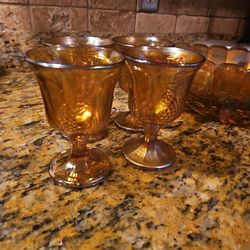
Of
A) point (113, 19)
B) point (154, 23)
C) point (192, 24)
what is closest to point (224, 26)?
point (192, 24)

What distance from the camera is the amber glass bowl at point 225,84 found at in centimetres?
68

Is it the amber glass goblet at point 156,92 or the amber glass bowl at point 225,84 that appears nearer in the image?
the amber glass goblet at point 156,92

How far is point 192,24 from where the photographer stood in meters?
1.18

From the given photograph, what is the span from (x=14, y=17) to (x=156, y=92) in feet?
2.09

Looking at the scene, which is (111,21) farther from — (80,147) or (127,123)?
(80,147)

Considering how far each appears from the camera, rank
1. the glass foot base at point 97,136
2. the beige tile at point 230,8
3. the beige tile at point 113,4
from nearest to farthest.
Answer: the glass foot base at point 97,136, the beige tile at point 113,4, the beige tile at point 230,8

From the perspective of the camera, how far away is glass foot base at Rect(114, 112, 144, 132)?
65 cm

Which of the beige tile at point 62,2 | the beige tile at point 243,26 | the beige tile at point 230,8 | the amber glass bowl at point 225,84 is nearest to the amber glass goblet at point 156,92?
the amber glass bowl at point 225,84

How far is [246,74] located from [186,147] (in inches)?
10.4

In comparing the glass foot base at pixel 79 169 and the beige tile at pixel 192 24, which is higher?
the beige tile at pixel 192 24

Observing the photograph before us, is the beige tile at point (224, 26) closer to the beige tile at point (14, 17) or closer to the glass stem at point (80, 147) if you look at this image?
the beige tile at point (14, 17)

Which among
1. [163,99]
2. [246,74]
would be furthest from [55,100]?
[246,74]

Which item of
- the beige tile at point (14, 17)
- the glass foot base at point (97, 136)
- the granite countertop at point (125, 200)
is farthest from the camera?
the beige tile at point (14, 17)

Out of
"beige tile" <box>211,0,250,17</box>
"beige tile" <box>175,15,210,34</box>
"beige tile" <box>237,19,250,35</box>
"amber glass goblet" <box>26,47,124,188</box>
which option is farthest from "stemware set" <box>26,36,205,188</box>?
"beige tile" <box>237,19,250,35</box>
